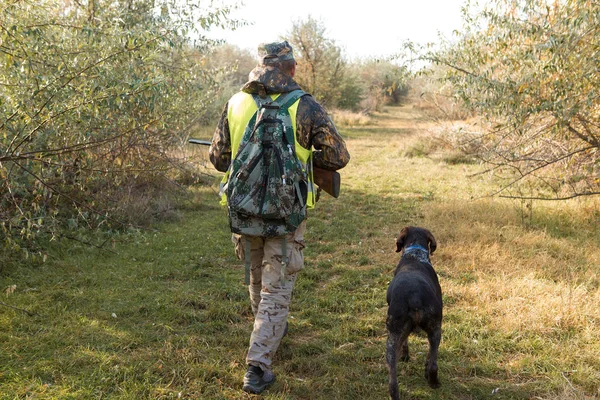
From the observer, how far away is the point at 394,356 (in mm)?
3172

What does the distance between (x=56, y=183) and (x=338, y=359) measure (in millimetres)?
3720

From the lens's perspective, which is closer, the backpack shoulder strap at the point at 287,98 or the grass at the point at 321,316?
the backpack shoulder strap at the point at 287,98

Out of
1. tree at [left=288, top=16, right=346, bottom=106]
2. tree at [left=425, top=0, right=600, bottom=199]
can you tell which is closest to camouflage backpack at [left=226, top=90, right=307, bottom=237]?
tree at [left=425, top=0, right=600, bottom=199]

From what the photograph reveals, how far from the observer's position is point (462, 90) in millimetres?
6906

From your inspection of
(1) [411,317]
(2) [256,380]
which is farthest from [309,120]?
(2) [256,380]

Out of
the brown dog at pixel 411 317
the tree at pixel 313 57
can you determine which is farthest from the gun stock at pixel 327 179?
the tree at pixel 313 57

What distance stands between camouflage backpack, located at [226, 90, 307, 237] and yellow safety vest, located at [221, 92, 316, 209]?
0.04 metres

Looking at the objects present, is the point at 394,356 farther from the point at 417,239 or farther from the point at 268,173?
the point at 268,173

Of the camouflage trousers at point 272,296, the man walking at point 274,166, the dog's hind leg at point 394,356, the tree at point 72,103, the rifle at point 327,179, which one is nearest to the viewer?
the dog's hind leg at point 394,356

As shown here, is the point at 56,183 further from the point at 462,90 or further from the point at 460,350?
the point at 462,90

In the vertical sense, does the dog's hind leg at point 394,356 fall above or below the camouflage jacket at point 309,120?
below

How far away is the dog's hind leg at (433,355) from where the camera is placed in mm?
3277

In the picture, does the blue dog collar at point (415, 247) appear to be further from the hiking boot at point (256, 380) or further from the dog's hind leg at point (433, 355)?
the hiking boot at point (256, 380)

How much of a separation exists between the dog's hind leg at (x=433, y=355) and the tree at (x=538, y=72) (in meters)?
3.58
